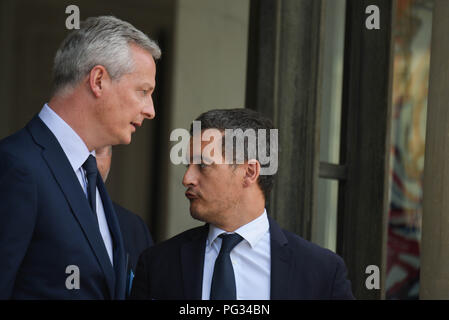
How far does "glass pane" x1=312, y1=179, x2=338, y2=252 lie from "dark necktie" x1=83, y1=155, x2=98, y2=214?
1.64 meters

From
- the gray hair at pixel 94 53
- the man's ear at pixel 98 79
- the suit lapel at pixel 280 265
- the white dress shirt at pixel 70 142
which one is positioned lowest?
the suit lapel at pixel 280 265

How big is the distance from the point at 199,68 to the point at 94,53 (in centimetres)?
326

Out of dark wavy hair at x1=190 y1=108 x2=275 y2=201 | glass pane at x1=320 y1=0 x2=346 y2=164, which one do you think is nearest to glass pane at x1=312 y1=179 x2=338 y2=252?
glass pane at x1=320 y1=0 x2=346 y2=164

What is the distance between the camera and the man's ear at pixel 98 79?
235cm

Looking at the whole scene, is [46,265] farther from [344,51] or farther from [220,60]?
[220,60]

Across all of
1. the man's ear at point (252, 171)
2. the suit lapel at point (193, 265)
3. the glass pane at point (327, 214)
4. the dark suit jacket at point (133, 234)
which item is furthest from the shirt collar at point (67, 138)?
the glass pane at point (327, 214)

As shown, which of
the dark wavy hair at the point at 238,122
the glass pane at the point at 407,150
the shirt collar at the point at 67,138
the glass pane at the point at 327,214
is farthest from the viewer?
the glass pane at the point at 407,150

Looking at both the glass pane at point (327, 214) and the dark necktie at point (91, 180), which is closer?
the dark necktie at point (91, 180)

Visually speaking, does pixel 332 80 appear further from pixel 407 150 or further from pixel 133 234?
pixel 407 150

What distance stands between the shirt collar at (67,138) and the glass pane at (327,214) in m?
1.70

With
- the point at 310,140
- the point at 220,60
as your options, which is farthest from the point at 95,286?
the point at 220,60

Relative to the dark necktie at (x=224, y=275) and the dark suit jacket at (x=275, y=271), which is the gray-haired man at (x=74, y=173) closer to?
the dark suit jacket at (x=275, y=271)

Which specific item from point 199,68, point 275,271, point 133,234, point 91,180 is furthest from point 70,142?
point 199,68

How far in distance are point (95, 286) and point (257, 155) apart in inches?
30.2
